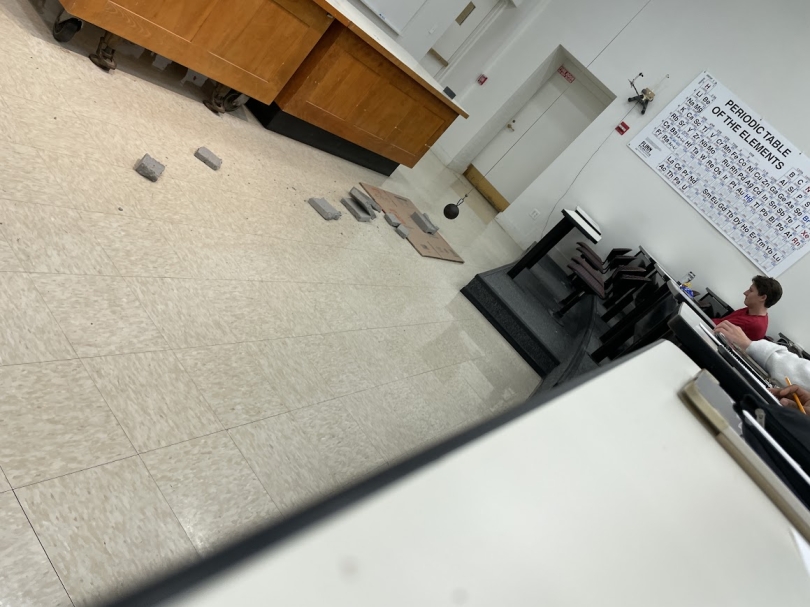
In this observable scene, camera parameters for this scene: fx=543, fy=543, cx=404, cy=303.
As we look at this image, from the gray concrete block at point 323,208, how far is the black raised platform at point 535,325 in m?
1.24

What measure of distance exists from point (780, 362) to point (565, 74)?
557 cm

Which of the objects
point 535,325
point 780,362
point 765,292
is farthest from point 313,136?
point 765,292

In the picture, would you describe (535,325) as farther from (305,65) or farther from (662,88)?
(662,88)

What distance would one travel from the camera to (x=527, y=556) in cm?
55

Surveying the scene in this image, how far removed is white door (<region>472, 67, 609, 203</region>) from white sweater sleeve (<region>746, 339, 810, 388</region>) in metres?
4.90

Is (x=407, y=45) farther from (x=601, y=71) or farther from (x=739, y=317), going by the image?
(x=739, y=317)

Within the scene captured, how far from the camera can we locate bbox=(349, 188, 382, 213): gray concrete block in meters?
3.98

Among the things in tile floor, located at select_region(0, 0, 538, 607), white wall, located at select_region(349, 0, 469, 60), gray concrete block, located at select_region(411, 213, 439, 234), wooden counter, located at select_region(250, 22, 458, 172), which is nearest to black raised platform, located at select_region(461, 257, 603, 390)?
tile floor, located at select_region(0, 0, 538, 607)

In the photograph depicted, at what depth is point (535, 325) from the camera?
416cm

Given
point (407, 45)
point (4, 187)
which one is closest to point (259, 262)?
point (4, 187)

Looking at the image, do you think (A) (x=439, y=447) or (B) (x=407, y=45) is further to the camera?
(B) (x=407, y=45)

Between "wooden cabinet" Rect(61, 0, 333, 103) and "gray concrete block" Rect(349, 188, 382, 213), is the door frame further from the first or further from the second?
"wooden cabinet" Rect(61, 0, 333, 103)

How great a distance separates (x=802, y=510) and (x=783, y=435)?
0.28 meters

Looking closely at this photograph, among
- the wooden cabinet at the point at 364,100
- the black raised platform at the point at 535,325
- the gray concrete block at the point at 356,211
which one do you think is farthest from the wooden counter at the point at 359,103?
the black raised platform at the point at 535,325
